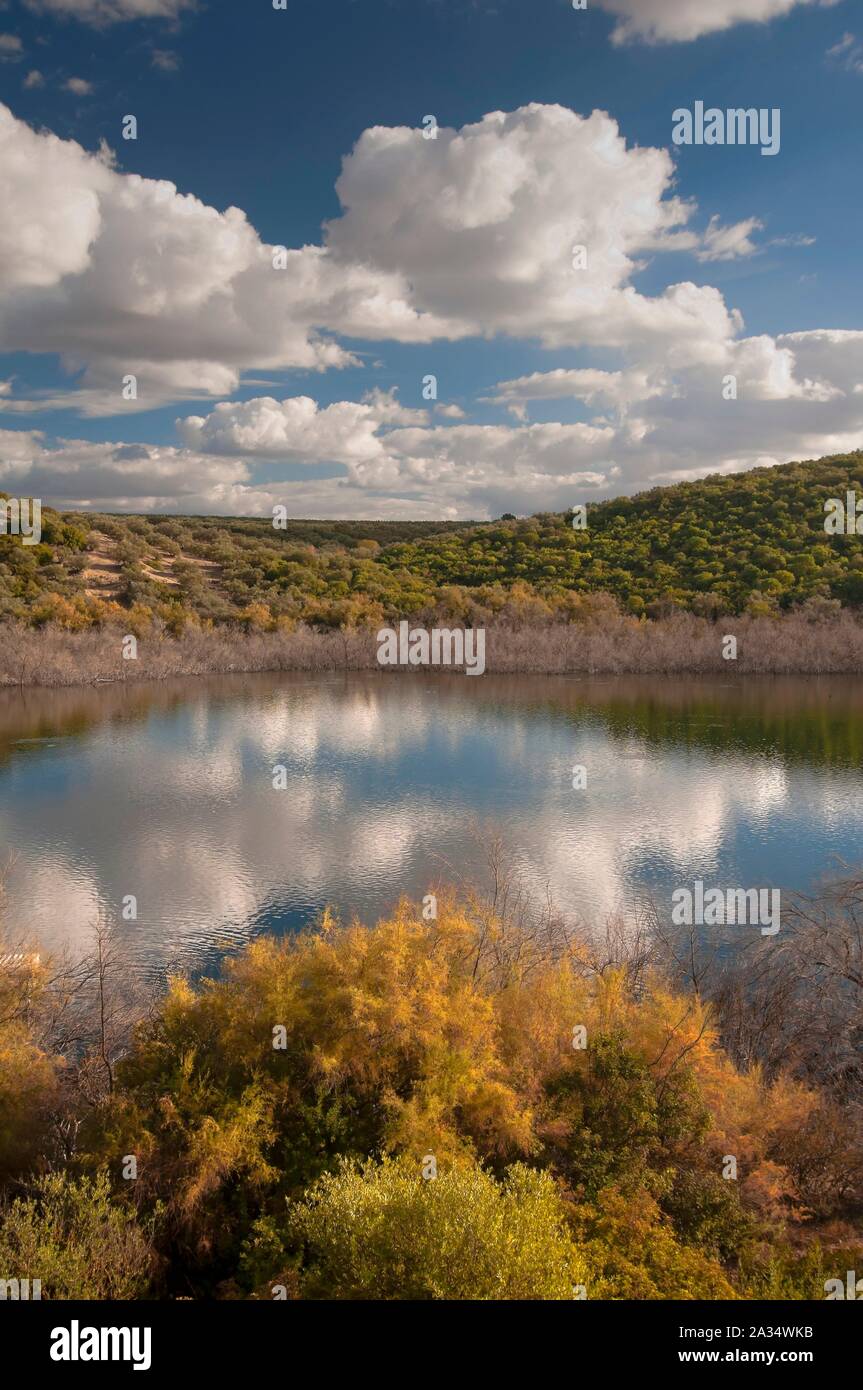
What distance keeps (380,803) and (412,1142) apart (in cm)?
2007

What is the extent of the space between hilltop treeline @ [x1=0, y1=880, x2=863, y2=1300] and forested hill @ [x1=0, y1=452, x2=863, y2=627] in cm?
5621

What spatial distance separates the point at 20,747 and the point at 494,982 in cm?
3093

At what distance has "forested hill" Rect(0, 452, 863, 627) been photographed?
70.6 m

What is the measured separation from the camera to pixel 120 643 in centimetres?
6353

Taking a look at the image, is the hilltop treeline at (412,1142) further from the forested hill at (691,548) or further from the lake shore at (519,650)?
the forested hill at (691,548)

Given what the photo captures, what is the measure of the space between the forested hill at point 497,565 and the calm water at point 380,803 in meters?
18.8

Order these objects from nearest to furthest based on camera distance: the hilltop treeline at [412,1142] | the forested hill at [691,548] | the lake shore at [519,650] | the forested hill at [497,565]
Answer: the hilltop treeline at [412,1142] < the lake shore at [519,650] < the forested hill at [497,565] < the forested hill at [691,548]

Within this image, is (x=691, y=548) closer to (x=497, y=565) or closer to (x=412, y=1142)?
(x=497, y=565)

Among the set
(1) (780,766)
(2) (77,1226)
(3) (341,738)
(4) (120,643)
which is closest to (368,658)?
(4) (120,643)

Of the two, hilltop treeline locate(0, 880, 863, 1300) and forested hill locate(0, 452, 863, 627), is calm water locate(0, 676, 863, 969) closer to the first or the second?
hilltop treeline locate(0, 880, 863, 1300)

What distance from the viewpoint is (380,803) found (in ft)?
106

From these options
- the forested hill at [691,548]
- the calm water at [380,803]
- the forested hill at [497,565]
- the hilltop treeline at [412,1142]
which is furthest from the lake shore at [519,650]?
the hilltop treeline at [412,1142]

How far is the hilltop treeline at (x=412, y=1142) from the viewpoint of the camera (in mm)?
10234
